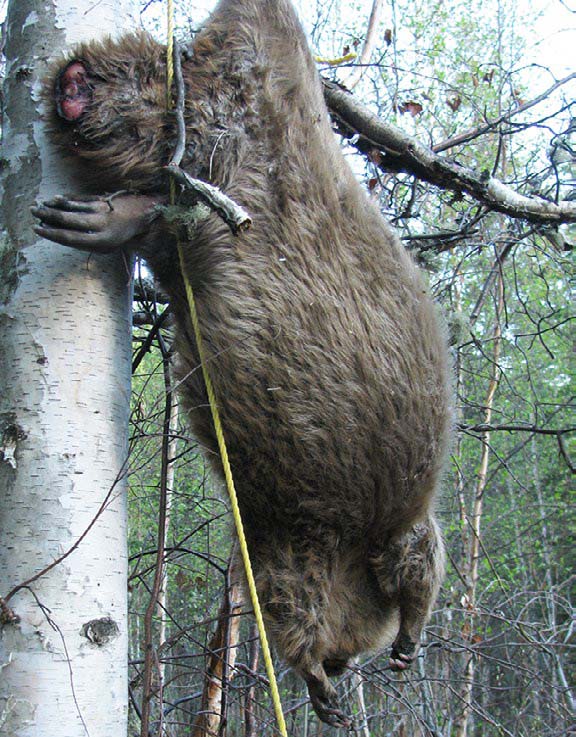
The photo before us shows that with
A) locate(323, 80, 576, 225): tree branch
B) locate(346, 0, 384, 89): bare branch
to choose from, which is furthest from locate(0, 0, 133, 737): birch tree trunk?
locate(346, 0, 384, 89): bare branch

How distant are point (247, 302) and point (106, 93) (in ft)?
2.18

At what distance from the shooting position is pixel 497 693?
50.0 feet

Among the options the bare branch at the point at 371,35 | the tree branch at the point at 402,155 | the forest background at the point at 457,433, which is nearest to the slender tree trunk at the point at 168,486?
the forest background at the point at 457,433

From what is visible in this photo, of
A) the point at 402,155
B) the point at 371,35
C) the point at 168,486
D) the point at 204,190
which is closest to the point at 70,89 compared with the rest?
the point at 204,190

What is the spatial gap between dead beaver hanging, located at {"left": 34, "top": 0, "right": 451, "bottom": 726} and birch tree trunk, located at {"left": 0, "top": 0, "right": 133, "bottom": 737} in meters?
0.12

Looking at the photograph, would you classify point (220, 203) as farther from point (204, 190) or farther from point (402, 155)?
point (402, 155)

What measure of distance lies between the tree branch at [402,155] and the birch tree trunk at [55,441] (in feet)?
3.93

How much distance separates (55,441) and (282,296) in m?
0.75

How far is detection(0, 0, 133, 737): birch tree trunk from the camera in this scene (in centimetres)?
150

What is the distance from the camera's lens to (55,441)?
5.35 ft

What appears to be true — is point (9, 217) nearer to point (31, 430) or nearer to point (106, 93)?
point (106, 93)

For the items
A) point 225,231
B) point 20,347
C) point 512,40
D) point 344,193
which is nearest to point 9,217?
point 20,347

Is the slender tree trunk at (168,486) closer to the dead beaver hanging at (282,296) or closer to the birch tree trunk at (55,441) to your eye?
the dead beaver hanging at (282,296)

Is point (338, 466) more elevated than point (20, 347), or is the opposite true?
point (20, 347)
